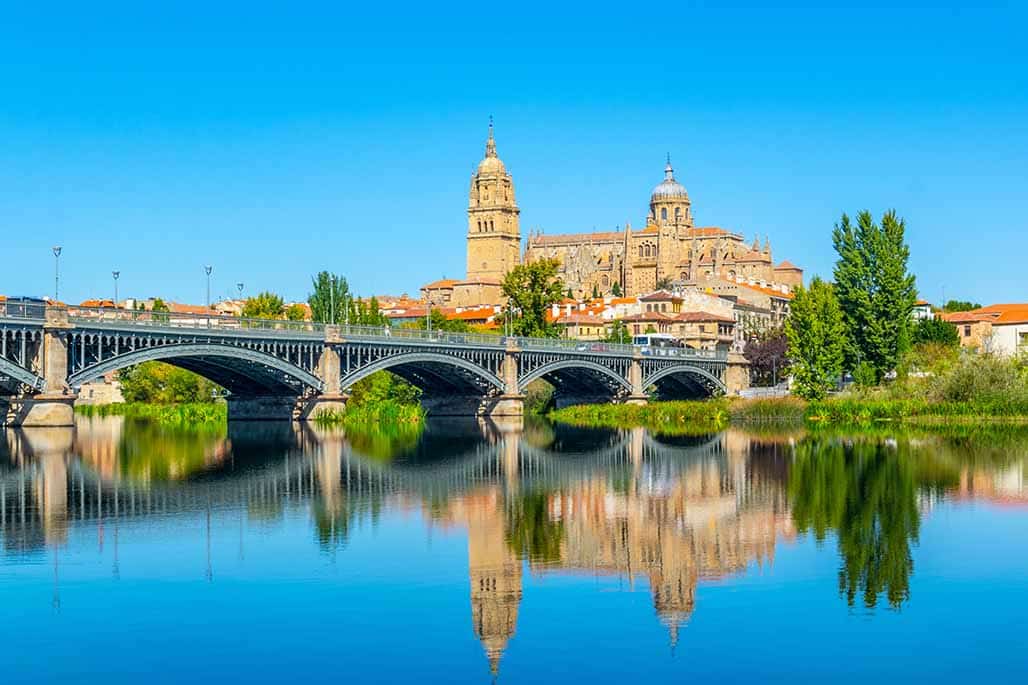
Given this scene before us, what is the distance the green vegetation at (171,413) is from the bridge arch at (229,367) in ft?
10.9

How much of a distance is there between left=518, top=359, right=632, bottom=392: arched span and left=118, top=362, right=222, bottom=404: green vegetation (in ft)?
78.9

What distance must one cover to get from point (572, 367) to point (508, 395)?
294 inches

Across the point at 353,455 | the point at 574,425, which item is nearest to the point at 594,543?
the point at 353,455

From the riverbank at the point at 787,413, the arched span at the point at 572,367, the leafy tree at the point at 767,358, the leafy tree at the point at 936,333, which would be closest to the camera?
the riverbank at the point at 787,413

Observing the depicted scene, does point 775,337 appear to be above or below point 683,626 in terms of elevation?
above

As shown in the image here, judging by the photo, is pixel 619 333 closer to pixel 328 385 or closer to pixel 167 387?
pixel 167 387

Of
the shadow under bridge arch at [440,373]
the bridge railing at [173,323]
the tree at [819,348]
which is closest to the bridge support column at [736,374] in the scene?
the tree at [819,348]

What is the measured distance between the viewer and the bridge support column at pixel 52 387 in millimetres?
61094

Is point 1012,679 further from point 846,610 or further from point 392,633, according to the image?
point 392,633

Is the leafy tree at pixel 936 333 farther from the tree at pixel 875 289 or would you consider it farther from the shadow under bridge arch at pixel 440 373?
the shadow under bridge arch at pixel 440 373

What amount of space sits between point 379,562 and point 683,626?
7637 mm

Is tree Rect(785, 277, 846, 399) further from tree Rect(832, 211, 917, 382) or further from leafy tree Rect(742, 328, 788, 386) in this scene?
leafy tree Rect(742, 328, 788, 386)

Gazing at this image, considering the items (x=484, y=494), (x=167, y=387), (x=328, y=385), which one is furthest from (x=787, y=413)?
(x=167, y=387)

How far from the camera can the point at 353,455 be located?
55000mm
